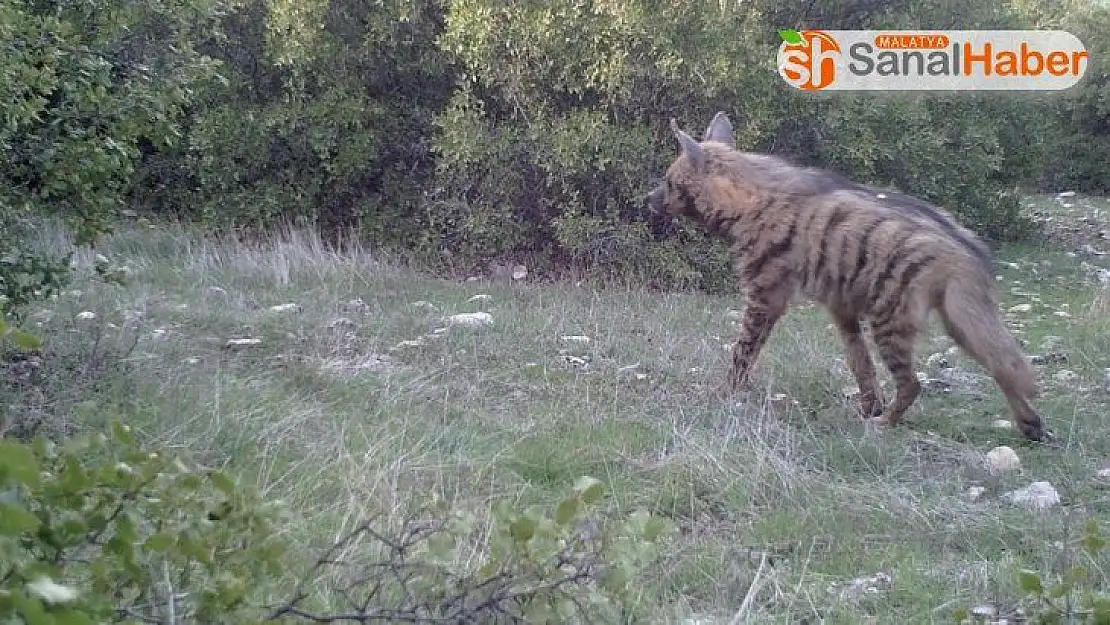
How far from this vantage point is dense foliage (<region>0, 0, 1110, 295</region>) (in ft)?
32.1

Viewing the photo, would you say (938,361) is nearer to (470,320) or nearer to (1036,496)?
(1036,496)

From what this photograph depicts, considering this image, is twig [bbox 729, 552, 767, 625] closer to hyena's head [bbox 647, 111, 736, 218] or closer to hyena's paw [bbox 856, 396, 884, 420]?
hyena's paw [bbox 856, 396, 884, 420]

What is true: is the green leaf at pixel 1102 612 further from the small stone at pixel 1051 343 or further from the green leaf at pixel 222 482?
the small stone at pixel 1051 343

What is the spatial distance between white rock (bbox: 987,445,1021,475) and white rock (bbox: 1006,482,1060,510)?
0.87 feet

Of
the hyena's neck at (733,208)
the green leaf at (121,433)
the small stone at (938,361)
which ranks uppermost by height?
the green leaf at (121,433)

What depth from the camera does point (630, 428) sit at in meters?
5.07

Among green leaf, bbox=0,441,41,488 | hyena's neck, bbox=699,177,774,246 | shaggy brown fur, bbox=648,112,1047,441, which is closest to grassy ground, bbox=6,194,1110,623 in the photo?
shaggy brown fur, bbox=648,112,1047,441

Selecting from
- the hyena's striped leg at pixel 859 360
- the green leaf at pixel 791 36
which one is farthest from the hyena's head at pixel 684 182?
the green leaf at pixel 791 36

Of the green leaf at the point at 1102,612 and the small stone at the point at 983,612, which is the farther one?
the small stone at the point at 983,612

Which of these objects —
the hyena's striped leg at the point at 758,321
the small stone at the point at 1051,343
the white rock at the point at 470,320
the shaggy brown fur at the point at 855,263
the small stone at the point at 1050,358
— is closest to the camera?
the shaggy brown fur at the point at 855,263

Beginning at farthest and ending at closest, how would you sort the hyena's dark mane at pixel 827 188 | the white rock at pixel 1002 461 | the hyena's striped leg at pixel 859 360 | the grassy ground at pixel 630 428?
the hyena's striped leg at pixel 859 360
the hyena's dark mane at pixel 827 188
the white rock at pixel 1002 461
the grassy ground at pixel 630 428

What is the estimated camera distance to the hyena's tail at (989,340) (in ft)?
17.6

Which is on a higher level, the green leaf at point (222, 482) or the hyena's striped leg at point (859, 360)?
the green leaf at point (222, 482)

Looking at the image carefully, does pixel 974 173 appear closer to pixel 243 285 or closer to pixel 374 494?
pixel 243 285
